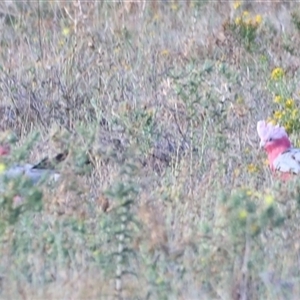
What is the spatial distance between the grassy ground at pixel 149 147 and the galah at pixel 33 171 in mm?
54

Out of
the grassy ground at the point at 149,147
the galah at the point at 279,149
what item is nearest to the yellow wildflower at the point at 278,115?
the grassy ground at the point at 149,147

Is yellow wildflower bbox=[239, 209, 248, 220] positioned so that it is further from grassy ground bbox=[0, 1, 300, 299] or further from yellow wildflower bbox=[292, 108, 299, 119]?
yellow wildflower bbox=[292, 108, 299, 119]

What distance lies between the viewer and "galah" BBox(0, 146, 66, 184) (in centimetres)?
343

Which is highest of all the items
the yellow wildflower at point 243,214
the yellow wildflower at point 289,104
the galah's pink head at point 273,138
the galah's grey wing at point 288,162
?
the yellow wildflower at point 243,214

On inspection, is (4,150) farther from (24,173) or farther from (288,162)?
(288,162)

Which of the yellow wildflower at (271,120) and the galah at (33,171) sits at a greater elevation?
the galah at (33,171)

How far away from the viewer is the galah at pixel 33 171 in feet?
11.3

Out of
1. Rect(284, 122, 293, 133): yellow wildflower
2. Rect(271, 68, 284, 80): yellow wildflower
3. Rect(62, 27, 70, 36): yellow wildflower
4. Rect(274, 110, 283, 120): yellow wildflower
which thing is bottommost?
Rect(62, 27, 70, 36): yellow wildflower

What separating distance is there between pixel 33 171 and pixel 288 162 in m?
1.24

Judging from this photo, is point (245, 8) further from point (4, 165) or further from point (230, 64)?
point (4, 165)

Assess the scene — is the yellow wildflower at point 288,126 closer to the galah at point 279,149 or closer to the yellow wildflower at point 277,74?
the galah at point 279,149

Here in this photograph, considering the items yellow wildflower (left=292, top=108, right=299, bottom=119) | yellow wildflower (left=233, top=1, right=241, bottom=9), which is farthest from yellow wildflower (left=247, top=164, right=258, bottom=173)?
yellow wildflower (left=233, top=1, right=241, bottom=9)

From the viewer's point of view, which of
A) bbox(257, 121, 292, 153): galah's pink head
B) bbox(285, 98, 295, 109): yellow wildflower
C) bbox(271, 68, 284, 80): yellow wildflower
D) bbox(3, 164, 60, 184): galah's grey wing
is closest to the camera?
bbox(3, 164, 60, 184): galah's grey wing

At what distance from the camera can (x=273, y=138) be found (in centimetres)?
486
